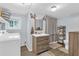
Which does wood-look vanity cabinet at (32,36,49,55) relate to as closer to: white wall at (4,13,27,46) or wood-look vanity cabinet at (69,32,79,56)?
white wall at (4,13,27,46)

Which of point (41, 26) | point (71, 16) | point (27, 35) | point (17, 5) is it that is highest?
point (17, 5)

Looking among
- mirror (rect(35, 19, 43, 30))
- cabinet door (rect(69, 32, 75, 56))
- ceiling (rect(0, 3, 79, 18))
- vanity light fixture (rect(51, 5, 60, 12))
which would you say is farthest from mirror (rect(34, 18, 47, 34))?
cabinet door (rect(69, 32, 75, 56))

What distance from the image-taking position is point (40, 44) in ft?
4.52

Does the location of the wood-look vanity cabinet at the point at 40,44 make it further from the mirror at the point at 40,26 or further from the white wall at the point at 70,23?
the white wall at the point at 70,23

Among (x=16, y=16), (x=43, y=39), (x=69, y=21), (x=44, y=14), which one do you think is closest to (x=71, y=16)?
(x=69, y=21)

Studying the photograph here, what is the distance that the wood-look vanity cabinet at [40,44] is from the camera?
4.41ft

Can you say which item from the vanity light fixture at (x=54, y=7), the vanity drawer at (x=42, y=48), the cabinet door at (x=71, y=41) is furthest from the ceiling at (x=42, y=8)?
the vanity drawer at (x=42, y=48)

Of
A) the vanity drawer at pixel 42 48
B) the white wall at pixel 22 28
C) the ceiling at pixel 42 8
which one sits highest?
the ceiling at pixel 42 8

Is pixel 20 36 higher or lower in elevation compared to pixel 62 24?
lower

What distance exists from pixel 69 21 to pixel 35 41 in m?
0.62

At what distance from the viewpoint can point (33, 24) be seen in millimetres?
1331

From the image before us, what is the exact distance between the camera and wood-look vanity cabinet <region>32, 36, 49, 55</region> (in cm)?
134

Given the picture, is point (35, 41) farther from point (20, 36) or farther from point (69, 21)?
point (69, 21)

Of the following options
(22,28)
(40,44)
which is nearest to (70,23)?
(40,44)
